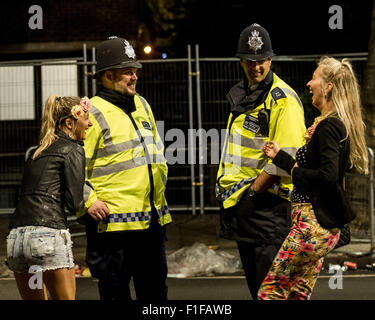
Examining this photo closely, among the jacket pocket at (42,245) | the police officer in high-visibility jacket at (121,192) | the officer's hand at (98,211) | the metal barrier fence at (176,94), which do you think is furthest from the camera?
the metal barrier fence at (176,94)

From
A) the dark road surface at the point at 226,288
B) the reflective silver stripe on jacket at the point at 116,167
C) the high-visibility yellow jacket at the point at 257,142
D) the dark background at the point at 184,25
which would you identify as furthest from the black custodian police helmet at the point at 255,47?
the dark background at the point at 184,25

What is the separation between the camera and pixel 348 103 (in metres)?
5.21

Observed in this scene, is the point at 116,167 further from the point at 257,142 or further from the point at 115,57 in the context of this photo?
the point at 257,142

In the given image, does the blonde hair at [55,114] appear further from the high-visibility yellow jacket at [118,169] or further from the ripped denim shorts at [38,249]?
the ripped denim shorts at [38,249]

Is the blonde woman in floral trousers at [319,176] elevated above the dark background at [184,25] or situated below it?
below

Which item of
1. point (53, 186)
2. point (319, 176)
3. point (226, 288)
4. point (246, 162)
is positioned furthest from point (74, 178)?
point (226, 288)

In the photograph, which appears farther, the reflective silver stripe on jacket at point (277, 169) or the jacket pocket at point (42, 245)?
the reflective silver stripe on jacket at point (277, 169)

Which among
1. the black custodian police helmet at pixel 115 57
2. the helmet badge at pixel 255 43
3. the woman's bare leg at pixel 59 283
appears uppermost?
the helmet badge at pixel 255 43

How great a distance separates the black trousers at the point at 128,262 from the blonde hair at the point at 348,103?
4.74ft

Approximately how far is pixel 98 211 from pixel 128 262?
0.43 m

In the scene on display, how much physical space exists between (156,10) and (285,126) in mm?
12897

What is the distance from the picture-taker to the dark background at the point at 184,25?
1806 cm

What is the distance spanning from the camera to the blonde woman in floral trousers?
16.7 ft

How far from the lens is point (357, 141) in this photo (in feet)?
17.1
